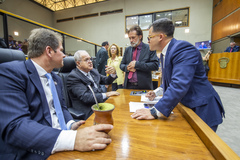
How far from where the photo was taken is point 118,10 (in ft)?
28.5

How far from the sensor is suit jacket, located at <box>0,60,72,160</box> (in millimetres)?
521

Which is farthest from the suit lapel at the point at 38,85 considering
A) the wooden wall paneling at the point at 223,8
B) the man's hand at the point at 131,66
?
the wooden wall paneling at the point at 223,8

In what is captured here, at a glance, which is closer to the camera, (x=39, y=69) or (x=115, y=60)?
(x=39, y=69)

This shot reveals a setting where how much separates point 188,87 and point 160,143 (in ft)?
1.54

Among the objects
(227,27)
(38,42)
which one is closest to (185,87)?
(38,42)

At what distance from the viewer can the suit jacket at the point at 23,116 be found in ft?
1.71

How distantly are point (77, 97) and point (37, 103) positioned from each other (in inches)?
29.6

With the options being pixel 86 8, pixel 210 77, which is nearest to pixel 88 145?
pixel 210 77

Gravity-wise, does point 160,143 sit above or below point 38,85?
below

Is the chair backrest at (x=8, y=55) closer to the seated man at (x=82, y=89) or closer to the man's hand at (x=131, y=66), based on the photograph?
the seated man at (x=82, y=89)

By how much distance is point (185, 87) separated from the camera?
0.84 metres

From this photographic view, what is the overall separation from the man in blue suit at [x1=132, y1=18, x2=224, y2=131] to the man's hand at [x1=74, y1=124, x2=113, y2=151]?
0.32m

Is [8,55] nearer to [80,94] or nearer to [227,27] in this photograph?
[80,94]

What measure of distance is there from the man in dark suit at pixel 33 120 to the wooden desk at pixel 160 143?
1.6 inches
